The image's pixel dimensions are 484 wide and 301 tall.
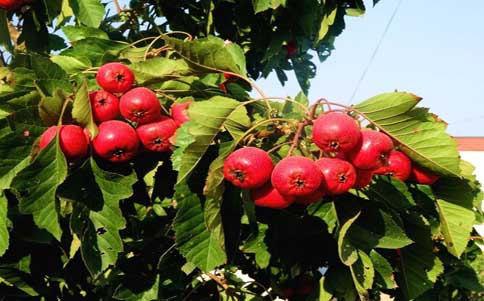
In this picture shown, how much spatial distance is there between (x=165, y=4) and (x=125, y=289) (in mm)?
1686

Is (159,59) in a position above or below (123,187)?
above

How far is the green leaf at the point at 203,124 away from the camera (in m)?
1.28

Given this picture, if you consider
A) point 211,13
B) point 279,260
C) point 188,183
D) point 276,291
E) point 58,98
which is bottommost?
point 276,291

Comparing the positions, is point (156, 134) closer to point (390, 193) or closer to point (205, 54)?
point (205, 54)

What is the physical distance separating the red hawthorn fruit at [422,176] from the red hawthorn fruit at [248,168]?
1.31 feet

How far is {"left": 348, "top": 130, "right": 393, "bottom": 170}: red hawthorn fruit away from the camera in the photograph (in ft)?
4.12

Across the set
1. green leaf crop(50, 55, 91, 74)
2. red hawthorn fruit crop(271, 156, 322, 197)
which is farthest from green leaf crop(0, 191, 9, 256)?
red hawthorn fruit crop(271, 156, 322, 197)

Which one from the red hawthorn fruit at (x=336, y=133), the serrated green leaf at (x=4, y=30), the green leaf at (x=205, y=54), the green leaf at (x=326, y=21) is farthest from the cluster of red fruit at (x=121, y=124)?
the green leaf at (x=326, y=21)

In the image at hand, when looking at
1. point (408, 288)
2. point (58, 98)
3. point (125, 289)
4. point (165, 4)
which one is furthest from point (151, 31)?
point (408, 288)

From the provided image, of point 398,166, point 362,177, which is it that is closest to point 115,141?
point 362,177

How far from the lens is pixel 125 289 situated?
191 cm

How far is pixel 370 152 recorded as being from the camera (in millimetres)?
1254

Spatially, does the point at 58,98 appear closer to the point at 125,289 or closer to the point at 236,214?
the point at 236,214

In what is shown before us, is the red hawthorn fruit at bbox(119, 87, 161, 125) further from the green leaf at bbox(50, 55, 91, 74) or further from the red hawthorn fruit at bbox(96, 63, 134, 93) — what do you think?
the green leaf at bbox(50, 55, 91, 74)
